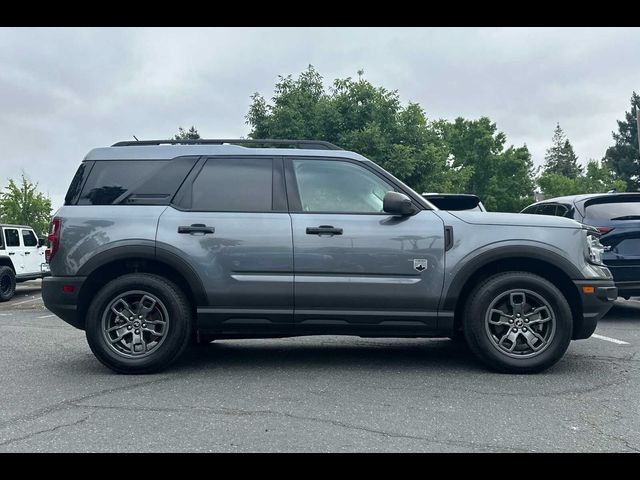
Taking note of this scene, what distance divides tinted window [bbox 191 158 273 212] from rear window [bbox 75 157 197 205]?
20cm

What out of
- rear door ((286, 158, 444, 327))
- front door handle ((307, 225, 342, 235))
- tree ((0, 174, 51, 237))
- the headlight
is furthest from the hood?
tree ((0, 174, 51, 237))

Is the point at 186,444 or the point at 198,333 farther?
the point at 198,333

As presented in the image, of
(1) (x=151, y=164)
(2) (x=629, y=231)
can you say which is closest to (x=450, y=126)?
(2) (x=629, y=231)

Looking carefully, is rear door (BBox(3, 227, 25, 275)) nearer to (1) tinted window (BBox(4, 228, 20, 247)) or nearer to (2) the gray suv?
(1) tinted window (BBox(4, 228, 20, 247))

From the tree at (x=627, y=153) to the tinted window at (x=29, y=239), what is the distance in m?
68.2

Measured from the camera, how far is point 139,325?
4.80 m

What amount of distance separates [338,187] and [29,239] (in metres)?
13.0

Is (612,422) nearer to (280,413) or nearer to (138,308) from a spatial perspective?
(280,413)

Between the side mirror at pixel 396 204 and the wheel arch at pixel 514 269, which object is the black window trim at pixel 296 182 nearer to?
the side mirror at pixel 396 204

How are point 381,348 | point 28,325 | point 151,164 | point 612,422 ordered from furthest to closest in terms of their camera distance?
point 28,325 → point 381,348 → point 151,164 → point 612,422

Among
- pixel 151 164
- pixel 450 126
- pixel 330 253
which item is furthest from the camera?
pixel 450 126

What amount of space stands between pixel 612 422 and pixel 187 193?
3.64 m

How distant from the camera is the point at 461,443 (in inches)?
125

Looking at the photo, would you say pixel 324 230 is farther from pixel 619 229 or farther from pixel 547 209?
pixel 547 209
